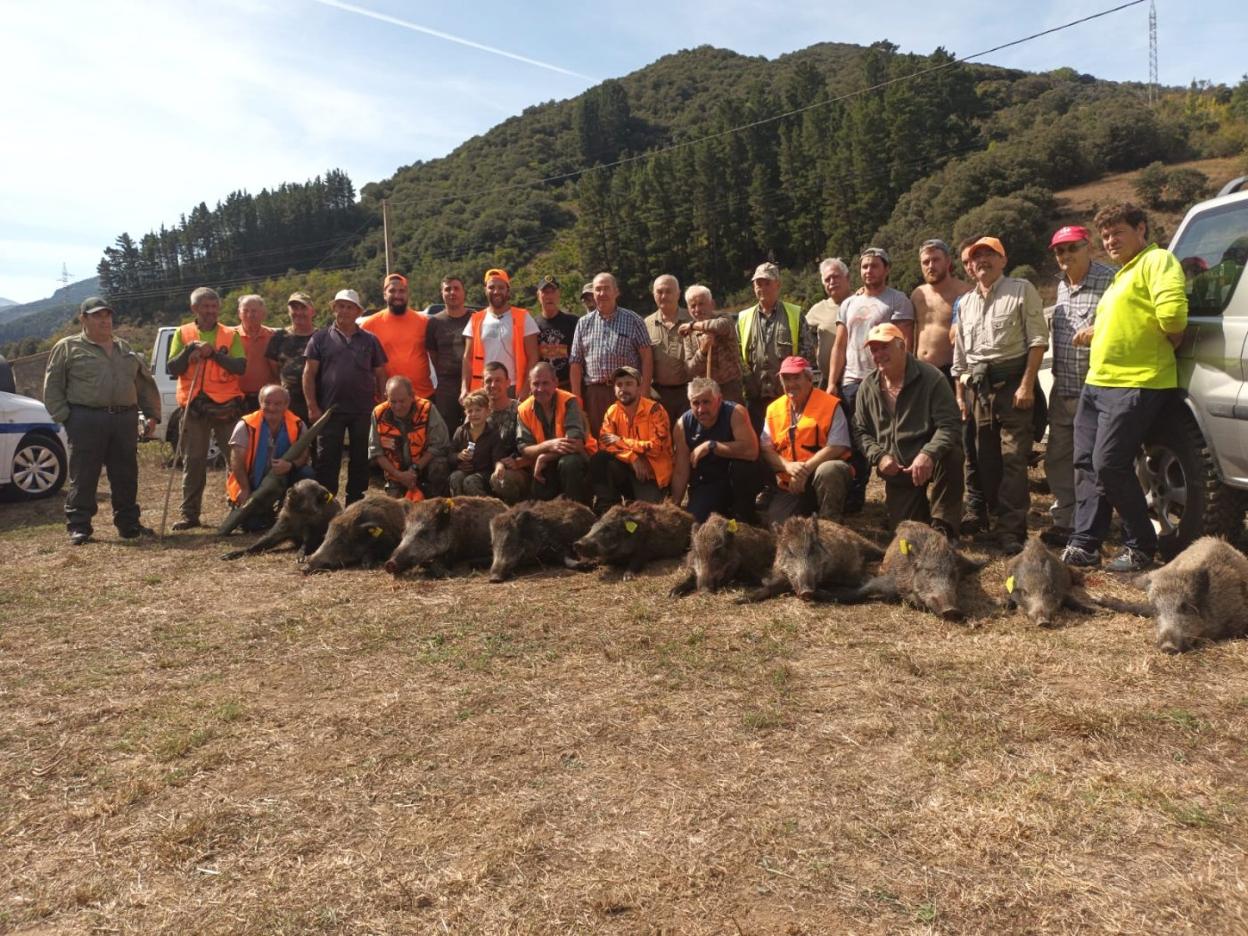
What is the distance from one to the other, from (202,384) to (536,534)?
453 cm

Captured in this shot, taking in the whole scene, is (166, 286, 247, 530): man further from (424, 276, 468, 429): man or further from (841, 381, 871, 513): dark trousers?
(841, 381, 871, 513): dark trousers

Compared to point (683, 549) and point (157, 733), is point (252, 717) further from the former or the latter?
point (683, 549)

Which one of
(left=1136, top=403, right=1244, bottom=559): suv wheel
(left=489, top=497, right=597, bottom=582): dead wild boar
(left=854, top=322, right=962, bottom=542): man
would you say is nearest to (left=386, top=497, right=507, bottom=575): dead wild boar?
(left=489, top=497, right=597, bottom=582): dead wild boar

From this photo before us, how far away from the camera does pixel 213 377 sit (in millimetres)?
9180

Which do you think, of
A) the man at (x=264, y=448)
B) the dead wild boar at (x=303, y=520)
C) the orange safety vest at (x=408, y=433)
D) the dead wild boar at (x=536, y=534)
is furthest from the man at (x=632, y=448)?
the man at (x=264, y=448)

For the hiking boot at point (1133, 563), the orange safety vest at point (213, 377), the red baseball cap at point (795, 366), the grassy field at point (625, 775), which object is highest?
the orange safety vest at point (213, 377)

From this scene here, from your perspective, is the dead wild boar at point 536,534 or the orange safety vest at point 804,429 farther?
the orange safety vest at point 804,429

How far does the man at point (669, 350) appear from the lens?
333 inches

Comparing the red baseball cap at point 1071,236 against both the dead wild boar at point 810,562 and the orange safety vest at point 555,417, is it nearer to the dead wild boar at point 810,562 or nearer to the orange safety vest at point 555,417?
the dead wild boar at point 810,562

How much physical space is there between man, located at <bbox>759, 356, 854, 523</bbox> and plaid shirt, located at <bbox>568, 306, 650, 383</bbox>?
1559mm

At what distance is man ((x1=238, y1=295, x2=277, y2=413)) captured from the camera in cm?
926

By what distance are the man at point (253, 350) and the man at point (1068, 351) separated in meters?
7.85

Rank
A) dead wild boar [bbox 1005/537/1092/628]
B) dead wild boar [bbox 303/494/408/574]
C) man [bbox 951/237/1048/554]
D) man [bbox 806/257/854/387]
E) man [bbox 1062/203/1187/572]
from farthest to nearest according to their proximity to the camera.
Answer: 1. man [bbox 806/257/854/387]
2. dead wild boar [bbox 303/494/408/574]
3. man [bbox 951/237/1048/554]
4. man [bbox 1062/203/1187/572]
5. dead wild boar [bbox 1005/537/1092/628]

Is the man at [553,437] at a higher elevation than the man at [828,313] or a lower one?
lower
